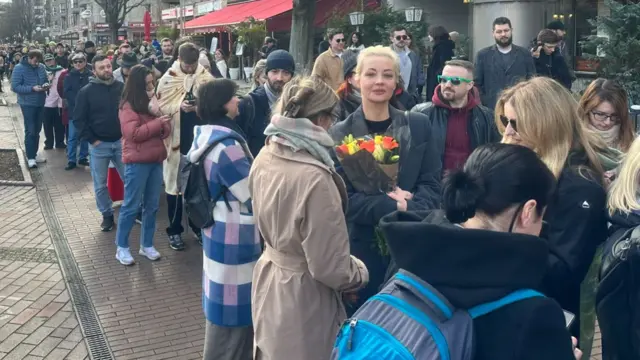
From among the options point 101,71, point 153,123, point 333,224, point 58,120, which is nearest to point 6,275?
point 153,123

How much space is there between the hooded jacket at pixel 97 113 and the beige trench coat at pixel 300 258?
16.9 feet

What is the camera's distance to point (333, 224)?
9.49 ft

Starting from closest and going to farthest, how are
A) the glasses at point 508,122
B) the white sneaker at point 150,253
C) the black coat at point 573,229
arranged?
the black coat at point 573,229
the glasses at point 508,122
the white sneaker at point 150,253

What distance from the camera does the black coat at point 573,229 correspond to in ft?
9.41

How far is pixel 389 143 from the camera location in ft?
11.8

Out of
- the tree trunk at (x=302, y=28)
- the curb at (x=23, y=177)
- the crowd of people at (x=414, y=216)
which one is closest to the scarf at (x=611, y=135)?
the crowd of people at (x=414, y=216)

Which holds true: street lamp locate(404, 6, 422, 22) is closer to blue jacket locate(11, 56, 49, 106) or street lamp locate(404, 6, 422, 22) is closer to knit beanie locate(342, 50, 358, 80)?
blue jacket locate(11, 56, 49, 106)

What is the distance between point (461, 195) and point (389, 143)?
5.54 ft

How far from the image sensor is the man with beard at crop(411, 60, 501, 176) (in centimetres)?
461

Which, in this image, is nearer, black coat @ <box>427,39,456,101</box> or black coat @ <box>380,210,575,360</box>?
black coat @ <box>380,210,575,360</box>

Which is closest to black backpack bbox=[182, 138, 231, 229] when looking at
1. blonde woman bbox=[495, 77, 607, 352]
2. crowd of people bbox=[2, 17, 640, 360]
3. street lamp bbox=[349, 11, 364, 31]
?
crowd of people bbox=[2, 17, 640, 360]

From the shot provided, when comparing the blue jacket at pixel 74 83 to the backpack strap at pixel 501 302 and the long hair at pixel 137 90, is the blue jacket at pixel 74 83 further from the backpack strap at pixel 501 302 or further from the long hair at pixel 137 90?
the backpack strap at pixel 501 302

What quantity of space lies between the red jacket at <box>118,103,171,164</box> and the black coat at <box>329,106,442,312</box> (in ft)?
9.80

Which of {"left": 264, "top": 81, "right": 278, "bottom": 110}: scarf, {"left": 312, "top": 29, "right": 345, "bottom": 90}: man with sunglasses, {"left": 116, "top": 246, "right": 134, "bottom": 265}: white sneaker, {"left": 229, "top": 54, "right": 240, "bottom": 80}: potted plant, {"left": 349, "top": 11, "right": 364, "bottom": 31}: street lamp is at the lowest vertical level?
{"left": 116, "top": 246, "right": 134, "bottom": 265}: white sneaker
